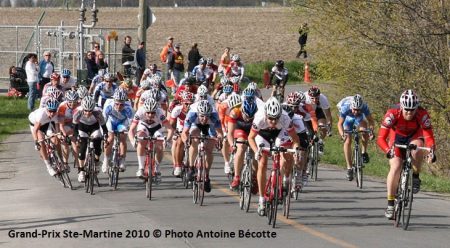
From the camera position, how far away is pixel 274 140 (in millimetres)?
16797

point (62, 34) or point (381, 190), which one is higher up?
point (62, 34)

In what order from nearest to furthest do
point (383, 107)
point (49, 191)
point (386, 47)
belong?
point (49, 191) < point (386, 47) < point (383, 107)

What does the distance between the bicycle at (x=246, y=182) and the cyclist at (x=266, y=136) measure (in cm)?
70

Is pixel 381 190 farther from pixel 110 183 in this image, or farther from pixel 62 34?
pixel 62 34

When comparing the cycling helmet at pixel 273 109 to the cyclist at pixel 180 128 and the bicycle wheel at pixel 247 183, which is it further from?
the cyclist at pixel 180 128

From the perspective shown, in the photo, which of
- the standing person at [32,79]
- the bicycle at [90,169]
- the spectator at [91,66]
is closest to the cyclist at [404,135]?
the bicycle at [90,169]

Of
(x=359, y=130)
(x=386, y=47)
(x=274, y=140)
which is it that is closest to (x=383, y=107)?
(x=386, y=47)

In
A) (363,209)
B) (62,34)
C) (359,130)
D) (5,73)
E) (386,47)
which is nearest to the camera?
(363,209)

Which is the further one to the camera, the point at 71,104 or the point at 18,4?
the point at 18,4

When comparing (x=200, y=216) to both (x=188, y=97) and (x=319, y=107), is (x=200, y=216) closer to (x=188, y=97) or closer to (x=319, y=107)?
(x=188, y=97)

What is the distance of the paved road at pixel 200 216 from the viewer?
48.1 ft

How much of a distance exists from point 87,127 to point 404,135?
21.1ft

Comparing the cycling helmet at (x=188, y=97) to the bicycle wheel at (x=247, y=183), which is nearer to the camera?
the bicycle wheel at (x=247, y=183)

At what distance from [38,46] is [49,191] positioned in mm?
24812
